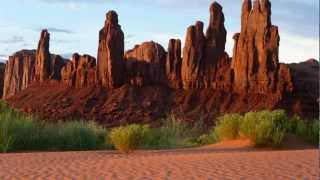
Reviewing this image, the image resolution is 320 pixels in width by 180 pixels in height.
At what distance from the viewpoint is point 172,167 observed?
14188 millimetres

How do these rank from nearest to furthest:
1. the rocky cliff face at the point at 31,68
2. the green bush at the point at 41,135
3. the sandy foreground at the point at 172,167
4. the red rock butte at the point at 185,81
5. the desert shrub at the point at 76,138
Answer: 1. the sandy foreground at the point at 172,167
2. the green bush at the point at 41,135
3. the desert shrub at the point at 76,138
4. the red rock butte at the point at 185,81
5. the rocky cliff face at the point at 31,68

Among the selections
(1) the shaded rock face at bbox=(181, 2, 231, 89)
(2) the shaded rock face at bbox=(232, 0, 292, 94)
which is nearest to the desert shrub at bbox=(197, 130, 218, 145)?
(2) the shaded rock face at bbox=(232, 0, 292, 94)

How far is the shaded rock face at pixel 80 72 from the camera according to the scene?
61.8 meters

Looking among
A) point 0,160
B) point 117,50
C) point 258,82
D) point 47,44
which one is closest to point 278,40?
point 258,82

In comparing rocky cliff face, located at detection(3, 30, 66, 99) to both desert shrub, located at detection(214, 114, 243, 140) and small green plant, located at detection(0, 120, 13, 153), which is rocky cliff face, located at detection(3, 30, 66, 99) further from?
desert shrub, located at detection(214, 114, 243, 140)

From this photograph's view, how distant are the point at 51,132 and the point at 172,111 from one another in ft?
88.9

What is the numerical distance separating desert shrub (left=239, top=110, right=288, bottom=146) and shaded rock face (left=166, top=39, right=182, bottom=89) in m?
35.1

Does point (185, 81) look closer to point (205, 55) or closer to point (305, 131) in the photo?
point (205, 55)

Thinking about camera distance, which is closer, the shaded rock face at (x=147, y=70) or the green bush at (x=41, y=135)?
the green bush at (x=41, y=135)

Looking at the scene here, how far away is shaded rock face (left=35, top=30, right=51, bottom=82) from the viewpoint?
68938 mm

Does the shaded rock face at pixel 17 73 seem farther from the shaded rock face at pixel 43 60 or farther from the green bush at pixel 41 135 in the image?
the green bush at pixel 41 135

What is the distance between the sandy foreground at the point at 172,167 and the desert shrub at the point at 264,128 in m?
4.34

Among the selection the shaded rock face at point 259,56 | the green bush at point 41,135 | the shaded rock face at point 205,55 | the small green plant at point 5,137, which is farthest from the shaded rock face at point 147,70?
the small green plant at point 5,137

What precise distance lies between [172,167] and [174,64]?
4582cm
